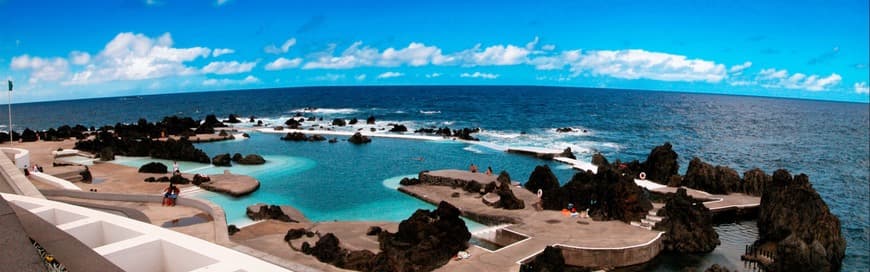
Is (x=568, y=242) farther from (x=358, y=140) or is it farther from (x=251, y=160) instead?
(x=358, y=140)

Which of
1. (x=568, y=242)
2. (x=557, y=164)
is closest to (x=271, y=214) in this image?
(x=568, y=242)

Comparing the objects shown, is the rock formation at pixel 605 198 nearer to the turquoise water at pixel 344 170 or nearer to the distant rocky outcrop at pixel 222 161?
the turquoise water at pixel 344 170

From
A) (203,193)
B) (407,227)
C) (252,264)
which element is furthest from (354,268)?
(203,193)

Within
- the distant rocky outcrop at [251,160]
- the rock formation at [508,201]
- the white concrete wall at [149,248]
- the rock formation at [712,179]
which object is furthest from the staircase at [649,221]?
the distant rocky outcrop at [251,160]

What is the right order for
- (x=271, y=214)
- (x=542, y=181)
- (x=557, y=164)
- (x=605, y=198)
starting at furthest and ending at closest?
1. (x=557, y=164)
2. (x=542, y=181)
3. (x=605, y=198)
4. (x=271, y=214)

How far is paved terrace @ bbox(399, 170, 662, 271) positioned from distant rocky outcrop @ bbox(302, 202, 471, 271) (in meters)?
0.72

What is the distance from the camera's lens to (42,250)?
280 inches

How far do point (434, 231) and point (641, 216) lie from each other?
1296cm

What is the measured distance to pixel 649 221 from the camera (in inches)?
1121

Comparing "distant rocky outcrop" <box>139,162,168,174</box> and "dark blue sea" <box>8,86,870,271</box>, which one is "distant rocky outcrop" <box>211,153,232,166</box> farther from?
"distant rocky outcrop" <box>139,162,168,174</box>

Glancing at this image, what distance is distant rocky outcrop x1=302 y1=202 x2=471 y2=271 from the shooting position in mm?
19875

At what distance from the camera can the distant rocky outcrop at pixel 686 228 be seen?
25406 millimetres

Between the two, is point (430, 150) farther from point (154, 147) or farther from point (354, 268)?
point (354, 268)

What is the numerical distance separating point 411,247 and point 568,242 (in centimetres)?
727
